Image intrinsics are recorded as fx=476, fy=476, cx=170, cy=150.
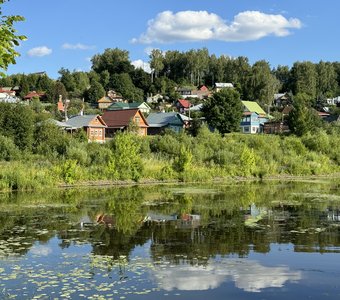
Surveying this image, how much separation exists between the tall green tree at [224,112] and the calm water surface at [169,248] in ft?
120

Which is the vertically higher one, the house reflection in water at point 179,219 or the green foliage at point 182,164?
the green foliage at point 182,164

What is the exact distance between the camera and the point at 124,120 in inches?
2638

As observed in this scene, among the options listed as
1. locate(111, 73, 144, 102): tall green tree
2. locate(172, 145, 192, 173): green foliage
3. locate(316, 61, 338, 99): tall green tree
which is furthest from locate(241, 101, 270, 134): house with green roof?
locate(316, 61, 338, 99): tall green tree

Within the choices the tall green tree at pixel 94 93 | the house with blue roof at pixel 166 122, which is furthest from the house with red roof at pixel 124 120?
the tall green tree at pixel 94 93

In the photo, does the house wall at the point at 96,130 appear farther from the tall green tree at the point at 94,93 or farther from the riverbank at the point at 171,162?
the tall green tree at the point at 94,93

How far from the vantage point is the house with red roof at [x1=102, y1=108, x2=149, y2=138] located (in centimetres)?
6594

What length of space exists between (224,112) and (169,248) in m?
49.0

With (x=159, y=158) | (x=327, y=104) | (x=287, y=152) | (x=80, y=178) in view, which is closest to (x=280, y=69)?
(x=327, y=104)

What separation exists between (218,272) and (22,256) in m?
5.27

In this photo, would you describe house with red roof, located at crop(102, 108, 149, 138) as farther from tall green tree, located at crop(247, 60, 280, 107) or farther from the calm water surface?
tall green tree, located at crop(247, 60, 280, 107)

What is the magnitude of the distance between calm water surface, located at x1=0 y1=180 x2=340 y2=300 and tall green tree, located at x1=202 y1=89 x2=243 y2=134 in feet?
120

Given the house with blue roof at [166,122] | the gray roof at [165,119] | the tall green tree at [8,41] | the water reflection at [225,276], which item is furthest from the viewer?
the gray roof at [165,119]

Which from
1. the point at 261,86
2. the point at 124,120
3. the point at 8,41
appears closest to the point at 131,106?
the point at 124,120

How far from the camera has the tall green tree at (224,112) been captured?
6134 cm
